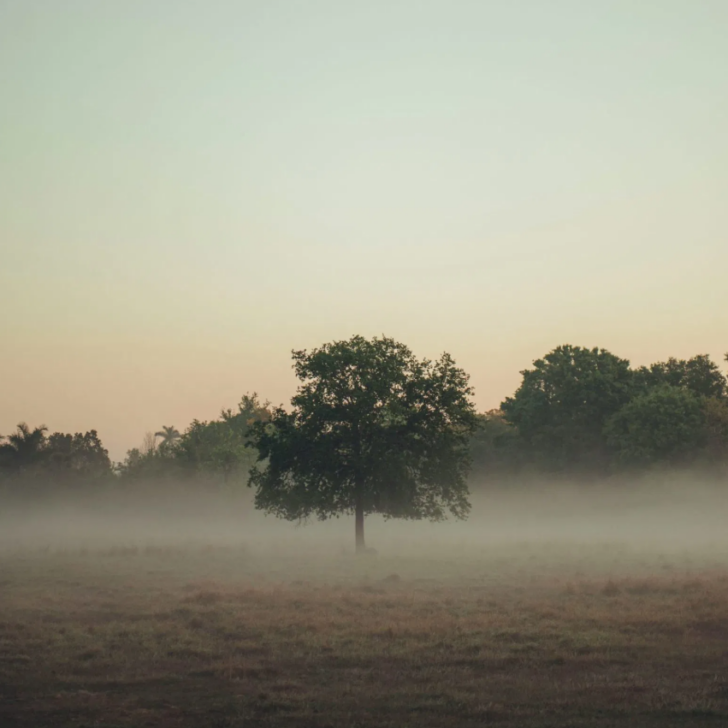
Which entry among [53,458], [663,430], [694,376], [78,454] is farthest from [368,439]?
[78,454]

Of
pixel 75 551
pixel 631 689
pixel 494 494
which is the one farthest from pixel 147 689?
pixel 494 494

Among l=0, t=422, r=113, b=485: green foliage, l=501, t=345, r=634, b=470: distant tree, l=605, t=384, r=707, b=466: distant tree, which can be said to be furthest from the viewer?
l=0, t=422, r=113, b=485: green foliage

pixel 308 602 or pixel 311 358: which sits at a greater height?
pixel 311 358

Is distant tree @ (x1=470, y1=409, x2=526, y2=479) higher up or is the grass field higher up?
distant tree @ (x1=470, y1=409, x2=526, y2=479)

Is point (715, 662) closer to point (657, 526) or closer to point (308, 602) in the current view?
point (308, 602)

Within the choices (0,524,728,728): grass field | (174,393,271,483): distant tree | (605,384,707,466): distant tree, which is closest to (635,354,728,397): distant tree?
(605,384,707,466): distant tree

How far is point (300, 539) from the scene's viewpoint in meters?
73.0

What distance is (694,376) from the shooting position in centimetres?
11819

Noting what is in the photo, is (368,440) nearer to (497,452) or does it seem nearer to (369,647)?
(369,647)

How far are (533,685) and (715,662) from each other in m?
4.80

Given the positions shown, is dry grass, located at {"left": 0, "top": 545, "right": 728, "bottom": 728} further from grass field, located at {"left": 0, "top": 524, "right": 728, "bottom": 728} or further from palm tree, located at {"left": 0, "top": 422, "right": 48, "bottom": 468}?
palm tree, located at {"left": 0, "top": 422, "right": 48, "bottom": 468}

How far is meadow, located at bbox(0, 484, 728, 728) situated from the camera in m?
14.5

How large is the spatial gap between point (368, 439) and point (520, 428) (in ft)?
223

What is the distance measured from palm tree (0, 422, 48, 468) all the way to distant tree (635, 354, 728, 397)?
110434 mm
